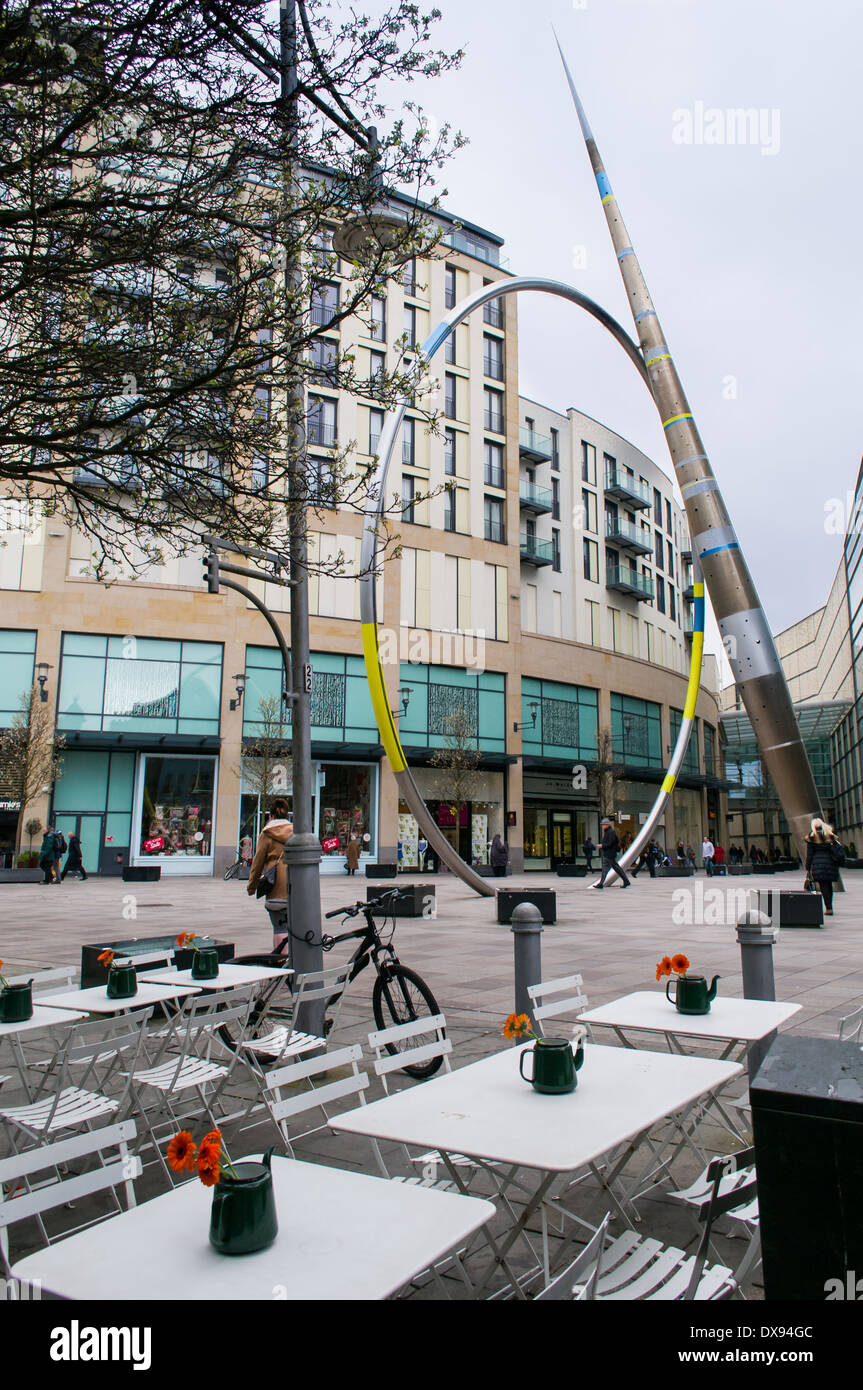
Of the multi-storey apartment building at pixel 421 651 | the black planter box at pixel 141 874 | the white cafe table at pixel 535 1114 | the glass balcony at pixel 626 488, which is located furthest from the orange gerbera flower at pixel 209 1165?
the glass balcony at pixel 626 488

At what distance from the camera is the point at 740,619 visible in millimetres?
20312

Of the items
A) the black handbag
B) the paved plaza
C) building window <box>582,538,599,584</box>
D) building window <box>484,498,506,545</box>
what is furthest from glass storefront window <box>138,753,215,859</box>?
the black handbag

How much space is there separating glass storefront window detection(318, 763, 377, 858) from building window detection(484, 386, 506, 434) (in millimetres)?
17630

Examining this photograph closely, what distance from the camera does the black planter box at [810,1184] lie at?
90.8 inches

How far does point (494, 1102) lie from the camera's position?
3221 mm

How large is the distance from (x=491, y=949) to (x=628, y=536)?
42099mm

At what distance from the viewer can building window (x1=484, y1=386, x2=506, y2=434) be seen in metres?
43.2

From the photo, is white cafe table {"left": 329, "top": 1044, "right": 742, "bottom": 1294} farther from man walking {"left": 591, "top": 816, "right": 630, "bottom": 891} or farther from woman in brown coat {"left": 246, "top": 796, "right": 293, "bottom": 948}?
man walking {"left": 591, "top": 816, "right": 630, "bottom": 891}

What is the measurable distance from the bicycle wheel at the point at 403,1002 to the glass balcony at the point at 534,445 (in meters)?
42.8

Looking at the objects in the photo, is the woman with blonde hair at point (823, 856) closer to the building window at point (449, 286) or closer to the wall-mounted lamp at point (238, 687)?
the wall-mounted lamp at point (238, 687)

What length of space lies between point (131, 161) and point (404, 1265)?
610 cm

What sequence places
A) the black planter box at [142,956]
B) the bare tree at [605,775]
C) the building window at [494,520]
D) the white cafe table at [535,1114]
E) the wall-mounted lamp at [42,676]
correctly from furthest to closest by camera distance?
the bare tree at [605,775] → the building window at [494,520] → the wall-mounted lamp at [42,676] → the black planter box at [142,956] → the white cafe table at [535,1114]
